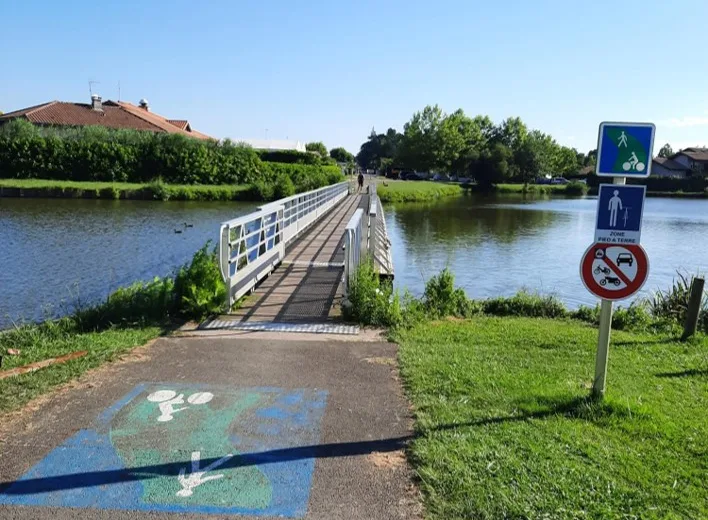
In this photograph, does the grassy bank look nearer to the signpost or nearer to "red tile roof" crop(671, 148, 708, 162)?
"red tile roof" crop(671, 148, 708, 162)

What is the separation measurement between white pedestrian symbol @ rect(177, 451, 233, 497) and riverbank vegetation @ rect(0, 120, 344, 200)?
135 ft

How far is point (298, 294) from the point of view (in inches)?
383

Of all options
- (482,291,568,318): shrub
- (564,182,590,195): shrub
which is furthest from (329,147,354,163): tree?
(482,291,568,318): shrub

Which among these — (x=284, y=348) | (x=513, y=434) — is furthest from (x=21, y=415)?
(x=513, y=434)

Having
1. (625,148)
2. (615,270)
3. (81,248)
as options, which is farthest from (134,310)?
(81,248)

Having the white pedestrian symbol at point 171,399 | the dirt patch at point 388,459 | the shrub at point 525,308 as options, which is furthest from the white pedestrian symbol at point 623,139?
the shrub at point 525,308

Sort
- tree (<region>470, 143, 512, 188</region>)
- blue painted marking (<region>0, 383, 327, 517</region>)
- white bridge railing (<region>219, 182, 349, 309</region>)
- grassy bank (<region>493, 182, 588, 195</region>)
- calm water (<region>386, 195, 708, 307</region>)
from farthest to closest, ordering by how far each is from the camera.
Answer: tree (<region>470, 143, 512, 188</region>), grassy bank (<region>493, 182, 588, 195</region>), calm water (<region>386, 195, 708, 307</region>), white bridge railing (<region>219, 182, 349, 309</region>), blue painted marking (<region>0, 383, 327, 517</region>)

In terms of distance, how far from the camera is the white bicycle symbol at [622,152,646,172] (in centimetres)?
471

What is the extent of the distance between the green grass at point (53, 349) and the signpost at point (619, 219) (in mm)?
4928

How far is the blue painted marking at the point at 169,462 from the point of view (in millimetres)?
3391

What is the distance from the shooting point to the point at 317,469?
12.6ft

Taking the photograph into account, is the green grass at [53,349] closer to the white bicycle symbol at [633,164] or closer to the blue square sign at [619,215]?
the blue square sign at [619,215]

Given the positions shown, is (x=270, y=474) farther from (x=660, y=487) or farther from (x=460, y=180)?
(x=460, y=180)

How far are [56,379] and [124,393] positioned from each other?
2.51 feet
